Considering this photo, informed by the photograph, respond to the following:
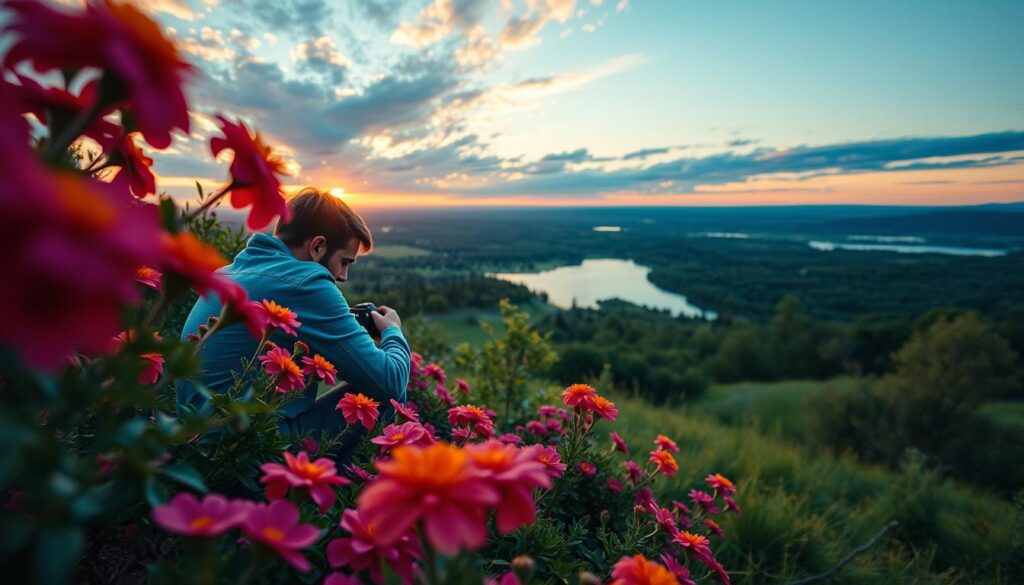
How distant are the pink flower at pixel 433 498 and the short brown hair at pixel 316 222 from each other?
82.1 inches

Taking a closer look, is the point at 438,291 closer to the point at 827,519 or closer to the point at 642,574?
the point at 827,519

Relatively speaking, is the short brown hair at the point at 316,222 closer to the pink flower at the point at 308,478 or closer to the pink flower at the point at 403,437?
the pink flower at the point at 403,437

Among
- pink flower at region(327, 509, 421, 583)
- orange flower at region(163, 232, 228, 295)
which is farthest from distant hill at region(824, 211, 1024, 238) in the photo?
orange flower at region(163, 232, 228, 295)

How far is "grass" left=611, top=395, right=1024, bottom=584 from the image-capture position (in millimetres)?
3043

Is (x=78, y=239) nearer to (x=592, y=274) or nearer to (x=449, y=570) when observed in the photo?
(x=449, y=570)

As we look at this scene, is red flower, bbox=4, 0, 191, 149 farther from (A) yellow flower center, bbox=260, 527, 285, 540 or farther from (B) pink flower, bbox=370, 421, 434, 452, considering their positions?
(B) pink flower, bbox=370, 421, 434, 452

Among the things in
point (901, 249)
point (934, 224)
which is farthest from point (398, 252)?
point (901, 249)

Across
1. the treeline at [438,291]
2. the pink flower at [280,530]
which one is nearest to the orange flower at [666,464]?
the pink flower at [280,530]

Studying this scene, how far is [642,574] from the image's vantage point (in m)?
0.87

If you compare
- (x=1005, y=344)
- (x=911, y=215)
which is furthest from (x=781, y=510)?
(x=911, y=215)

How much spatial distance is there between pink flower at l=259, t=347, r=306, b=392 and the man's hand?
0.86 meters

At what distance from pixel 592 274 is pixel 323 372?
91629mm

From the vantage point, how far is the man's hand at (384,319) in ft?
8.27

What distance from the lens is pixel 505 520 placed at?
72cm
